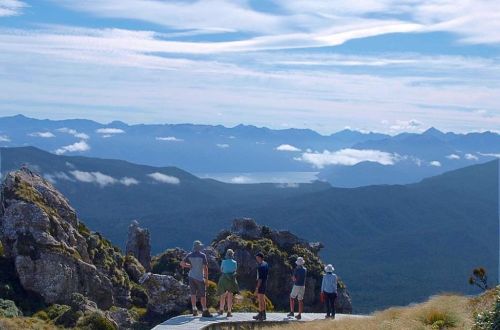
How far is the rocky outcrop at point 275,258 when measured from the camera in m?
49.5

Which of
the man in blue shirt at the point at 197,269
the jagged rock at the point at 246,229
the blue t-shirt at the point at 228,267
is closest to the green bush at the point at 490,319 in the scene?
the blue t-shirt at the point at 228,267

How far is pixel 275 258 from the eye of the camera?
5169cm

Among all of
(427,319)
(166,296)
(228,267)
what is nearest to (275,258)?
(166,296)

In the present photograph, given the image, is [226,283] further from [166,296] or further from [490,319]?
[490,319]

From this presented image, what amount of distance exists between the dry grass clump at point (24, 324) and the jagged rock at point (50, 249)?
2.80m

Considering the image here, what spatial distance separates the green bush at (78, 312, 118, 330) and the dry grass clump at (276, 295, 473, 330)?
5.99 m

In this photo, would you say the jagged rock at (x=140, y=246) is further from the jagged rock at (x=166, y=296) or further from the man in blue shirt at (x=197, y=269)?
the man in blue shirt at (x=197, y=269)

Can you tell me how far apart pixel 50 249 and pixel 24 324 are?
5.65 meters

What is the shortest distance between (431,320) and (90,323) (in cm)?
1178

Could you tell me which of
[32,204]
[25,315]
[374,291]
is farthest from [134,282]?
[374,291]

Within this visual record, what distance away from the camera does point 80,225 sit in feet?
129

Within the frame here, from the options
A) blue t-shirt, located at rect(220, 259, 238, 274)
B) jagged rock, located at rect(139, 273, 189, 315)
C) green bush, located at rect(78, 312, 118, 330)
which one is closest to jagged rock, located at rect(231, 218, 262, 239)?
jagged rock, located at rect(139, 273, 189, 315)

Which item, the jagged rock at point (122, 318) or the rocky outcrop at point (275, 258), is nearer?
the jagged rock at point (122, 318)

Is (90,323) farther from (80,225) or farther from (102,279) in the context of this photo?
(80,225)
